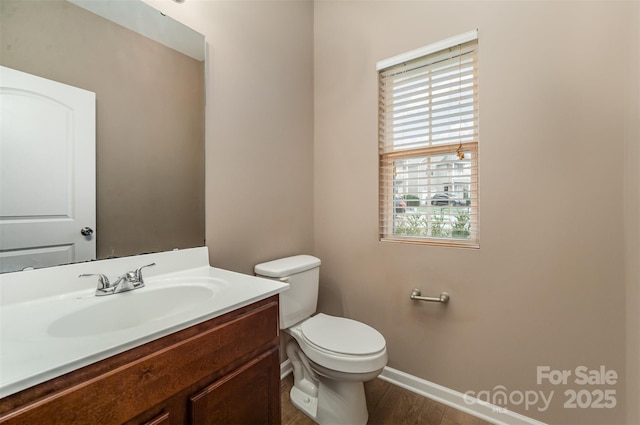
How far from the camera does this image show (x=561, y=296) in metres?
1.33

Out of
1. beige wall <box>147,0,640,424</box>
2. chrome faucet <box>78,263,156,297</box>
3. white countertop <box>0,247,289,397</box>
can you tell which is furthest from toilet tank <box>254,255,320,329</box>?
chrome faucet <box>78,263,156,297</box>

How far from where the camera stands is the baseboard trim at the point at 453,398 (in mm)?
1441

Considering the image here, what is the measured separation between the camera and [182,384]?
76cm

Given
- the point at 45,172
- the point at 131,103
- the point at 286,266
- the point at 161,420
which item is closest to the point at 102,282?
the point at 45,172

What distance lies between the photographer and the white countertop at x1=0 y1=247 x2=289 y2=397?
1.88ft

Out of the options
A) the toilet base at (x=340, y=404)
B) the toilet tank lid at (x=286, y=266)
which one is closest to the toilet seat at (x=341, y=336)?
the toilet base at (x=340, y=404)

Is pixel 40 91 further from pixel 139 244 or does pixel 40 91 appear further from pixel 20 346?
pixel 20 346

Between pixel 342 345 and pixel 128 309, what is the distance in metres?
0.93

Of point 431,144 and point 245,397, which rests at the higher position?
point 431,144

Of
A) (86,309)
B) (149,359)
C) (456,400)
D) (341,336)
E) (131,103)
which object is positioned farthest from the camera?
(456,400)

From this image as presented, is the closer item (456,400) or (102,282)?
(102,282)

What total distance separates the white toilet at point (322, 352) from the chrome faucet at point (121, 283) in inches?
23.8

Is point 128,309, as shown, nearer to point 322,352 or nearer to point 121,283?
point 121,283

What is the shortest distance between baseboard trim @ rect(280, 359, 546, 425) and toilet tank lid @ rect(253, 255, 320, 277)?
71cm
